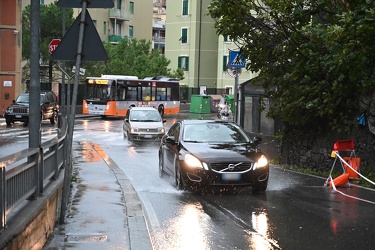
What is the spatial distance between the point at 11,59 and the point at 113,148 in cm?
2575

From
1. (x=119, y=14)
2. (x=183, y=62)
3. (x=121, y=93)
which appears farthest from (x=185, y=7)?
(x=121, y=93)

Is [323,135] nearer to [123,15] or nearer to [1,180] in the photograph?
[1,180]

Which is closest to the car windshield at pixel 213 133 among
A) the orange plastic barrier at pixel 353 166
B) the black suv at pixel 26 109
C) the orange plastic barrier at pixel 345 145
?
the orange plastic barrier at pixel 345 145

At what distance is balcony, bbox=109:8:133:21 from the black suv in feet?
124

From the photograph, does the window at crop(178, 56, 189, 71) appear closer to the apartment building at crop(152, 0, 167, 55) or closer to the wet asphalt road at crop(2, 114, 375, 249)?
the apartment building at crop(152, 0, 167, 55)

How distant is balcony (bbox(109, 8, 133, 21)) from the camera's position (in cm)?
7800

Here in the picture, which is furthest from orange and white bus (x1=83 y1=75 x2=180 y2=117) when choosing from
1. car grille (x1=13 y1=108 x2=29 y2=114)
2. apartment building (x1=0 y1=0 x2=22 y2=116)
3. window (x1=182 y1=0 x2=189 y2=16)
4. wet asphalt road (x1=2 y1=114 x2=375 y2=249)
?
wet asphalt road (x1=2 y1=114 x2=375 y2=249)

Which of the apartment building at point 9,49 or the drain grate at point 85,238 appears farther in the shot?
the apartment building at point 9,49

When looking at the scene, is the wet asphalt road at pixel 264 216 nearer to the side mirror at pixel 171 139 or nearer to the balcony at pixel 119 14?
the side mirror at pixel 171 139

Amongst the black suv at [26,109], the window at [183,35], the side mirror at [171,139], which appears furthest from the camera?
the window at [183,35]

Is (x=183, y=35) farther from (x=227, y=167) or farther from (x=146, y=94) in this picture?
(x=227, y=167)

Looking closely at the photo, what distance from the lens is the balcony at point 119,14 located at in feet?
256

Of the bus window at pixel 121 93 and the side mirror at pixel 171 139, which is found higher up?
the bus window at pixel 121 93

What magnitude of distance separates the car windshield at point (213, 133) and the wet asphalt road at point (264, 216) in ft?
3.87
